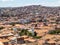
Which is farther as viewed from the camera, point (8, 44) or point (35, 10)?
point (35, 10)

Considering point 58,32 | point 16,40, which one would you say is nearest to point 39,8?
point 58,32

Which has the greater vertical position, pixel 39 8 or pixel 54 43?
pixel 54 43

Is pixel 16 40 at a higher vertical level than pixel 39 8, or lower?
higher

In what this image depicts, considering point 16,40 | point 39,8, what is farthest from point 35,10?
point 16,40

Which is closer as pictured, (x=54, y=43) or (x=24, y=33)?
(x=54, y=43)

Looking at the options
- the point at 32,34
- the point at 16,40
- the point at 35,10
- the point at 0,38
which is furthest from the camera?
the point at 35,10

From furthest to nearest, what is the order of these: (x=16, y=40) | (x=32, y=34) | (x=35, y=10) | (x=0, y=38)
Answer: (x=35, y=10) → (x=32, y=34) → (x=0, y=38) → (x=16, y=40)

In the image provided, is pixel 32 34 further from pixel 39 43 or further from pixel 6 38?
pixel 39 43

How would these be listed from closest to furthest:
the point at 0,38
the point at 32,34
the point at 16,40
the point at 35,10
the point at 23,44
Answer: the point at 23,44 < the point at 16,40 < the point at 0,38 < the point at 32,34 < the point at 35,10

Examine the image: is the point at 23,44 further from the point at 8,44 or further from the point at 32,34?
the point at 32,34

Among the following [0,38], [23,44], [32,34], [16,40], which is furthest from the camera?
[32,34]
